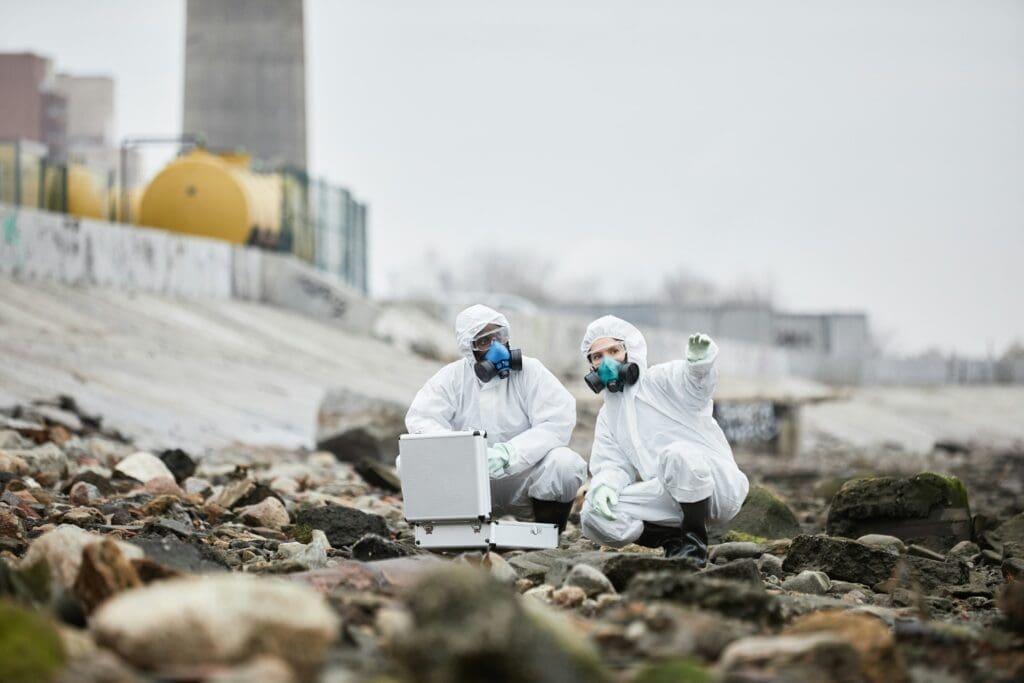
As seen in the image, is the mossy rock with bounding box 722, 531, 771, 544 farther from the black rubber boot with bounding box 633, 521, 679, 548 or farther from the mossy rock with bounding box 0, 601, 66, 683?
the mossy rock with bounding box 0, 601, 66, 683

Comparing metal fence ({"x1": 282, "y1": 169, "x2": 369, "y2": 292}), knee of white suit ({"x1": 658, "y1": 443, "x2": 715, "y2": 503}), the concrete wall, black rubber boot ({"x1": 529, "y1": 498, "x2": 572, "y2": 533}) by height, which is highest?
metal fence ({"x1": 282, "y1": 169, "x2": 369, "y2": 292})

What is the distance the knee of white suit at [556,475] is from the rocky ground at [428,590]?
346 mm

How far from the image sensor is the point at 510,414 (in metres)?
8.88

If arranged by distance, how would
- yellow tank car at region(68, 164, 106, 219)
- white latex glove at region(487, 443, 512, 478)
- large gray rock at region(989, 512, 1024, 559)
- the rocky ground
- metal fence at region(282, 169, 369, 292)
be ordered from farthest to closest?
metal fence at region(282, 169, 369, 292) < yellow tank car at region(68, 164, 106, 219) < large gray rock at region(989, 512, 1024, 559) < white latex glove at region(487, 443, 512, 478) < the rocky ground

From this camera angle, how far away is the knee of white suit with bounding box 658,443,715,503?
8062mm

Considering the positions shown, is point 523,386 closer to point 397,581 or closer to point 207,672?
point 397,581

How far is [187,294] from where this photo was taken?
24641mm

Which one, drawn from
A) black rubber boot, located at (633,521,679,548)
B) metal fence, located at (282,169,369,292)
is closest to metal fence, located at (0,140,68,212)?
metal fence, located at (282,169,369,292)

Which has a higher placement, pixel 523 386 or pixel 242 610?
pixel 523 386

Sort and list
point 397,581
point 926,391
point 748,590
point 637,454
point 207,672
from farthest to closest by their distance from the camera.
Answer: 1. point 926,391
2. point 637,454
3. point 397,581
4. point 748,590
5. point 207,672

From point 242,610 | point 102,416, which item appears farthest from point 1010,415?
point 242,610

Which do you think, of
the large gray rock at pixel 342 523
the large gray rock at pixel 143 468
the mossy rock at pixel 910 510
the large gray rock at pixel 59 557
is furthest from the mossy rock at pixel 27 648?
the mossy rock at pixel 910 510

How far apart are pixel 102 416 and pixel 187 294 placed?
389 inches

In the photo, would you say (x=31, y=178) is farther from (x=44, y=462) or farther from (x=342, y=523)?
(x=342, y=523)
